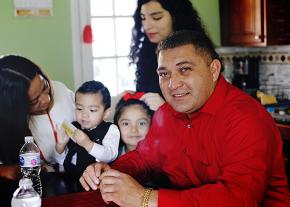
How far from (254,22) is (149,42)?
127cm

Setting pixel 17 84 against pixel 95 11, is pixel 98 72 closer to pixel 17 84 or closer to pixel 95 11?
pixel 95 11

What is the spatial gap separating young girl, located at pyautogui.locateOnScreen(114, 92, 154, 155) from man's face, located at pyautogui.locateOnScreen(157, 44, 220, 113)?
42cm

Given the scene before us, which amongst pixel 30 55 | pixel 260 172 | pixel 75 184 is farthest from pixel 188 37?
pixel 30 55

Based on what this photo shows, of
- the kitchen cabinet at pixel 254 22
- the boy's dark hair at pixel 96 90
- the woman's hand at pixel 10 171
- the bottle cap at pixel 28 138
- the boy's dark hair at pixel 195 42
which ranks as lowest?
the woman's hand at pixel 10 171

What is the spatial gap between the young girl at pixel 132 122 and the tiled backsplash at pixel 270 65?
5.00 feet

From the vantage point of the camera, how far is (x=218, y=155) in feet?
4.14

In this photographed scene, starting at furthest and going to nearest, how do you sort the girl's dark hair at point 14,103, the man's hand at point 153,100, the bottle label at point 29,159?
the man's hand at point 153,100 → the girl's dark hair at point 14,103 → the bottle label at point 29,159

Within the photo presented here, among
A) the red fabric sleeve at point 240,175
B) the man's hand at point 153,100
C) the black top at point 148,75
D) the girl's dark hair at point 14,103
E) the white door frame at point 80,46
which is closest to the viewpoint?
the red fabric sleeve at point 240,175

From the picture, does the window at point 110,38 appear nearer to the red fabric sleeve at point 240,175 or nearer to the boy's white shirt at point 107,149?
the boy's white shirt at point 107,149

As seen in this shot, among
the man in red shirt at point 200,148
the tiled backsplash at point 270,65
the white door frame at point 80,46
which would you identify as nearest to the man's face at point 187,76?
the man in red shirt at point 200,148

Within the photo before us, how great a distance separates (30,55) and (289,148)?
1543 mm

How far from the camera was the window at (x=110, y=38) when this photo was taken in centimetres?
215

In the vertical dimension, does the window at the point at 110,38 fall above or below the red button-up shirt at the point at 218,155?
above

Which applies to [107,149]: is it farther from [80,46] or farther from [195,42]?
[80,46]
